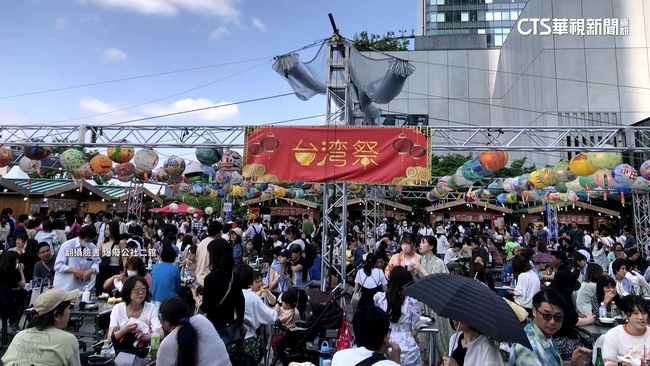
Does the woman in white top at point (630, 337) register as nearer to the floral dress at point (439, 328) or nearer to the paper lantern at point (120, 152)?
the floral dress at point (439, 328)

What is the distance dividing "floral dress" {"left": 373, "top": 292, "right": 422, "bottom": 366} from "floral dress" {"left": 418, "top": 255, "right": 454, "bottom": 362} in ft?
3.25

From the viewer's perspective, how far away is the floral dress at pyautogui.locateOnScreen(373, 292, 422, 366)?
3688 millimetres

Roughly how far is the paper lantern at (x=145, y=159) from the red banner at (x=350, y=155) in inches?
128

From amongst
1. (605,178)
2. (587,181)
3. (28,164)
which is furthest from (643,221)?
(28,164)

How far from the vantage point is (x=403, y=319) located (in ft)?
12.4

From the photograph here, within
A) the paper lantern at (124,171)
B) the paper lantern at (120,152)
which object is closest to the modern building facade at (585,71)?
the paper lantern at (124,171)

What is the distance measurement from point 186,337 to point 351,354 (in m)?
1.11

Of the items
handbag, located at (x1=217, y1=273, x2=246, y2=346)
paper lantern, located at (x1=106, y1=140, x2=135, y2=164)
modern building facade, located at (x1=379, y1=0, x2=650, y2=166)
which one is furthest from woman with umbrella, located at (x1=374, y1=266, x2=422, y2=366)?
modern building facade, located at (x1=379, y1=0, x2=650, y2=166)

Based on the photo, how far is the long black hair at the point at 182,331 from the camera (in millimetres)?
2600

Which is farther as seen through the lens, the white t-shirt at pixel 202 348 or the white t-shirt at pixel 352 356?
the white t-shirt at pixel 202 348

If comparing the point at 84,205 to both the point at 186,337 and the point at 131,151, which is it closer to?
the point at 131,151

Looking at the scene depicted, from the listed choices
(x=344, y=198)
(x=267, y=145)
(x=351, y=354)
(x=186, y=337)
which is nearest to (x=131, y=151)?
(x=267, y=145)

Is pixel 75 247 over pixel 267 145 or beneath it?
beneath

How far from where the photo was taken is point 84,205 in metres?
21.7
